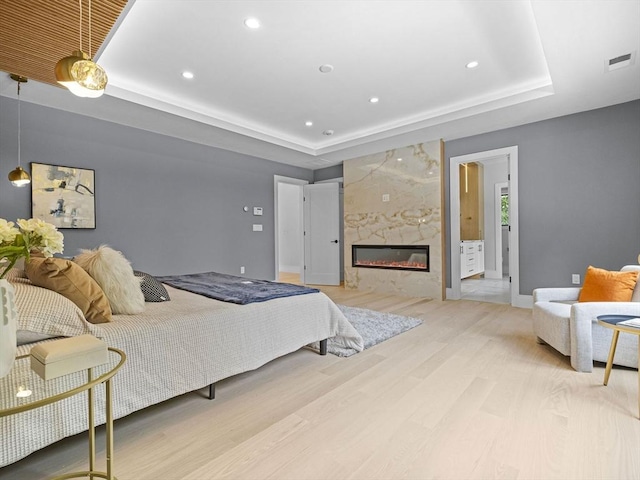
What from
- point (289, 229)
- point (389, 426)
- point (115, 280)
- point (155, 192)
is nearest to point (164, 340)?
point (115, 280)

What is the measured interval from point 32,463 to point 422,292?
16.2ft

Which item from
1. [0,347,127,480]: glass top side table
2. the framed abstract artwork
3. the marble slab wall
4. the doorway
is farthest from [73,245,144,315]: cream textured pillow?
the doorway

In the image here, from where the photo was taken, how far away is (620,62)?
293 cm

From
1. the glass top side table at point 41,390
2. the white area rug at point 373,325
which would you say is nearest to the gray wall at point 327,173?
the white area rug at point 373,325

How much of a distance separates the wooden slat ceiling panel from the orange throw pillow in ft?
13.6

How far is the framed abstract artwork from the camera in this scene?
3732 millimetres

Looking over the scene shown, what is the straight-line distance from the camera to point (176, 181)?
5004mm

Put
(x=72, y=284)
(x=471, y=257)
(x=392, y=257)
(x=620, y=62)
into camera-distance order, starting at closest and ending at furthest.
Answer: (x=72, y=284) → (x=620, y=62) → (x=392, y=257) → (x=471, y=257)

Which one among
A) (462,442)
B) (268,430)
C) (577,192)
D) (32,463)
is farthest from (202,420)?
(577,192)

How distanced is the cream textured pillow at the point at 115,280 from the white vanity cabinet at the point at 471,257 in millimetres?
6055

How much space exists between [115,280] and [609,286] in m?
3.71

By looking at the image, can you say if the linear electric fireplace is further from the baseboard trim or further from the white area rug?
the white area rug

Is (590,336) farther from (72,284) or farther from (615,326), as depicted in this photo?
(72,284)

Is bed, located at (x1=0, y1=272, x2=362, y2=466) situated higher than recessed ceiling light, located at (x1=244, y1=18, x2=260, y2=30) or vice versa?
recessed ceiling light, located at (x1=244, y1=18, x2=260, y2=30)
